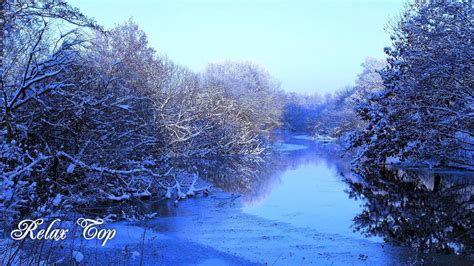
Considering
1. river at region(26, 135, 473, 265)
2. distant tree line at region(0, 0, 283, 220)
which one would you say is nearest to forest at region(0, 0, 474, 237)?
distant tree line at region(0, 0, 283, 220)

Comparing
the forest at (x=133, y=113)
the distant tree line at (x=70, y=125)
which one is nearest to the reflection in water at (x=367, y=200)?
the forest at (x=133, y=113)

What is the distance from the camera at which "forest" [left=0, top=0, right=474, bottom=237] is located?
360 inches

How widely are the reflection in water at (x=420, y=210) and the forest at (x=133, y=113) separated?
1742mm

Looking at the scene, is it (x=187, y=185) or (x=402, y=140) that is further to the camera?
(x=402, y=140)

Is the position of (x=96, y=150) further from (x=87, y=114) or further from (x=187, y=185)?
(x=187, y=185)

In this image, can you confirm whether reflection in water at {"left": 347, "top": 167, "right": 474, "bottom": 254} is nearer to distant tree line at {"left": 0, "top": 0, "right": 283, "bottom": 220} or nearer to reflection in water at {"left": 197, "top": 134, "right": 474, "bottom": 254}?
reflection in water at {"left": 197, "top": 134, "right": 474, "bottom": 254}

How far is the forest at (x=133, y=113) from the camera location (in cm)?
914

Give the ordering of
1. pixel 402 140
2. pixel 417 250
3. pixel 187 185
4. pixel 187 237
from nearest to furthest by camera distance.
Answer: pixel 417 250 → pixel 187 237 → pixel 187 185 → pixel 402 140

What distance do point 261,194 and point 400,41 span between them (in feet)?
46.1

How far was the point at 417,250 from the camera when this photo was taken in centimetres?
953

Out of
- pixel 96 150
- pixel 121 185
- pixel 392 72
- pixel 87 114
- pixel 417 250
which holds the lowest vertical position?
pixel 417 250

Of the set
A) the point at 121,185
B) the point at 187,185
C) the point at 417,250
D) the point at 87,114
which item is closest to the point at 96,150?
the point at 87,114

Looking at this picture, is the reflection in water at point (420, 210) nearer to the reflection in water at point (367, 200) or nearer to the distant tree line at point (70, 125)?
the reflection in water at point (367, 200)

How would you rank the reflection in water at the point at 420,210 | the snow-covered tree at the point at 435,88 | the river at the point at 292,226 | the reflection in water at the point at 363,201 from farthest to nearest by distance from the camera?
the snow-covered tree at the point at 435,88
the reflection in water at the point at 363,201
the reflection in water at the point at 420,210
the river at the point at 292,226
